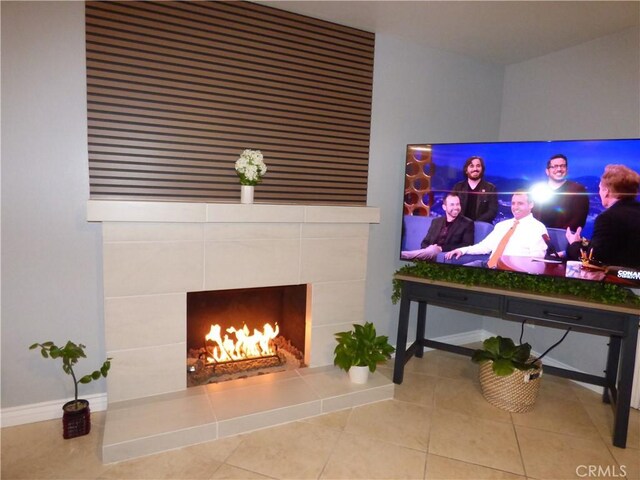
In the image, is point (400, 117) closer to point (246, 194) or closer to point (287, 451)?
point (246, 194)

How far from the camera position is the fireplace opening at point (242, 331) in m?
2.73

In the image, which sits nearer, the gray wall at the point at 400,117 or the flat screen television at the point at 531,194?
the flat screen television at the point at 531,194

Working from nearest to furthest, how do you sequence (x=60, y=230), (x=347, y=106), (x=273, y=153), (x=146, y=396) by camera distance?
(x=60, y=230) < (x=146, y=396) < (x=273, y=153) < (x=347, y=106)

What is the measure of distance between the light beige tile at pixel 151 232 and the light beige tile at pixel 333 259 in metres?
0.73

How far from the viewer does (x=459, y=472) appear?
6.66 ft

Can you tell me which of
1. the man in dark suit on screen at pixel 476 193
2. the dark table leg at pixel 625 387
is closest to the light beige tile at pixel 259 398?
the man in dark suit on screen at pixel 476 193

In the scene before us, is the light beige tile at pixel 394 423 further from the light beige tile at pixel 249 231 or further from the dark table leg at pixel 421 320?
the light beige tile at pixel 249 231

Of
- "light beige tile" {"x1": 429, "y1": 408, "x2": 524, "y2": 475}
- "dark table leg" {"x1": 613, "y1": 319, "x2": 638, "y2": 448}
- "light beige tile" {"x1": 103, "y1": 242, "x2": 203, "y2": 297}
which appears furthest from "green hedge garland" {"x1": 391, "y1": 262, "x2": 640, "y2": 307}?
"light beige tile" {"x1": 103, "y1": 242, "x2": 203, "y2": 297}

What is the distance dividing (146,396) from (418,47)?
313 cm

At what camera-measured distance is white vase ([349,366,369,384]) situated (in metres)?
2.72

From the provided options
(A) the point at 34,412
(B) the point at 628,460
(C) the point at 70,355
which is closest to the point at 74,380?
(C) the point at 70,355

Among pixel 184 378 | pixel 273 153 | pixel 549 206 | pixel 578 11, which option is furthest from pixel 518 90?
pixel 184 378

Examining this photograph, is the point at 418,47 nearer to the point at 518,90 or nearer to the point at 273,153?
the point at 518,90

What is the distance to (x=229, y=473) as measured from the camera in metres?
1.97
